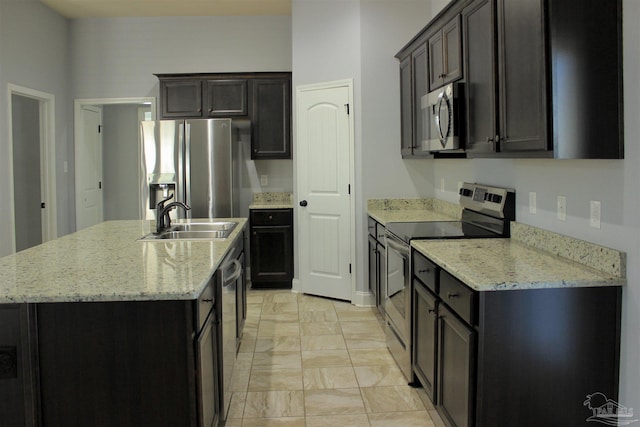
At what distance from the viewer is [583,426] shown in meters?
2.07

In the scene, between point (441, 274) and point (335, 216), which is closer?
point (441, 274)

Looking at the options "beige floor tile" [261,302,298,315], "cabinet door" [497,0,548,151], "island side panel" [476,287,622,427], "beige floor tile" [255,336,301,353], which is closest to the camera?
"island side panel" [476,287,622,427]

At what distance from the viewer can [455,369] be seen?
2256 millimetres

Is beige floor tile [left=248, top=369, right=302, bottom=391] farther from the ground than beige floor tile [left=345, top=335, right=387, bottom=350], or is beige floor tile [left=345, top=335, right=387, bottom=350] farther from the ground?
beige floor tile [left=345, top=335, right=387, bottom=350]

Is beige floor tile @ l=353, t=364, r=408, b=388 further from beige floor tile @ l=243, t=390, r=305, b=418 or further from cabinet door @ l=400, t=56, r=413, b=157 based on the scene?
cabinet door @ l=400, t=56, r=413, b=157

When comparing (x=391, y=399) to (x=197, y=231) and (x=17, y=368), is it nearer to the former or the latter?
(x=197, y=231)

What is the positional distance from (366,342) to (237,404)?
1.27 metres

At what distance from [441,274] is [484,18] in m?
1.35

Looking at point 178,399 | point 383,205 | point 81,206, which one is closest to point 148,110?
point 81,206

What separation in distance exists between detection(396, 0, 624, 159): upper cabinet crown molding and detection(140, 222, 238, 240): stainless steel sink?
175 cm

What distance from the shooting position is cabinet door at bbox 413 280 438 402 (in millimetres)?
2590

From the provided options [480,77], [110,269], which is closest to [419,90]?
[480,77]

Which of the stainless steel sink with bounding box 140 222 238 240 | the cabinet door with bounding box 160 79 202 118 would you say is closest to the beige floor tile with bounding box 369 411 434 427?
the stainless steel sink with bounding box 140 222 238 240

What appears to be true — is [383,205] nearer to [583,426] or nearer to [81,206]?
[583,426]
